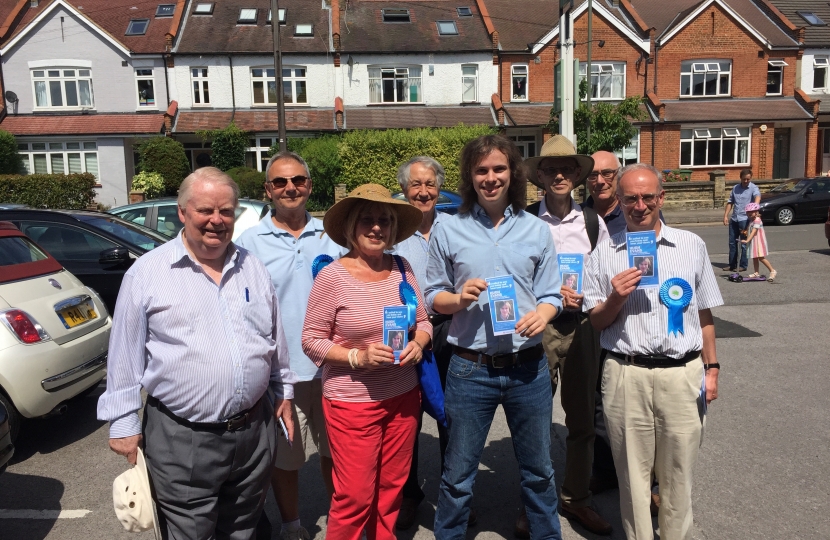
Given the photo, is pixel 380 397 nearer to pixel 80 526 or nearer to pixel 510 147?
pixel 510 147

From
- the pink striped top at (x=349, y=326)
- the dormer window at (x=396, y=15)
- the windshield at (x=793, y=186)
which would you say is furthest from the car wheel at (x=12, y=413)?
the dormer window at (x=396, y=15)

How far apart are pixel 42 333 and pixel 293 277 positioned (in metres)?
2.60

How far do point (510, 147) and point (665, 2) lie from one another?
3660 centimetres

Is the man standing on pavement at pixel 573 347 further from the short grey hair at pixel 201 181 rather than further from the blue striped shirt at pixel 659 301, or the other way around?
the short grey hair at pixel 201 181

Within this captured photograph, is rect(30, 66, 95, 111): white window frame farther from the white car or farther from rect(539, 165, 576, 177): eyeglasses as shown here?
rect(539, 165, 576, 177): eyeglasses

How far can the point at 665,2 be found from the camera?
3450 centimetres

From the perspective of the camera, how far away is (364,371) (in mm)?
3031

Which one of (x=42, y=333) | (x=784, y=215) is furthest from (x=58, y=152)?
(x=784, y=215)

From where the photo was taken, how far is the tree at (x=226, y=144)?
91.0ft

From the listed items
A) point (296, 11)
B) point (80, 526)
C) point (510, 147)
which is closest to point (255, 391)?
point (510, 147)

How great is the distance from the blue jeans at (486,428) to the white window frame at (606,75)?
2943 centimetres

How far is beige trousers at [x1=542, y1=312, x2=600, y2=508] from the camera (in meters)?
3.66

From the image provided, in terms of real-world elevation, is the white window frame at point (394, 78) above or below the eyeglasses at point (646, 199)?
above

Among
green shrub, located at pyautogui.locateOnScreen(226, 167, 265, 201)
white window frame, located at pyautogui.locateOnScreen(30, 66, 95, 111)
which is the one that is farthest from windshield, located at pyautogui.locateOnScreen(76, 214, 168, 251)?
white window frame, located at pyautogui.locateOnScreen(30, 66, 95, 111)
